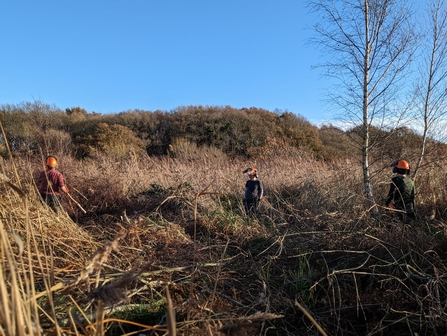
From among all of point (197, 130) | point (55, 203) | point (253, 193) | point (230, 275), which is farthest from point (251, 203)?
point (197, 130)

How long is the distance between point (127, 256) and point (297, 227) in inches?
94.5

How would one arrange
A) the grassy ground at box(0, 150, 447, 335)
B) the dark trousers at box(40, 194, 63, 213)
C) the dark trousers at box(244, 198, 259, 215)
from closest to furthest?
the grassy ground at box(0, 150, 447, 335), the dark trousers at box(40, 194, 63, 213), the dark trousers at box(244, 198, 259, 215)

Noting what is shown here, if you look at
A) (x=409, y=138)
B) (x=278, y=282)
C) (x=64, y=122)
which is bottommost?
(x=278, y=282)

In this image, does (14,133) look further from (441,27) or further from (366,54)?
(441,27)

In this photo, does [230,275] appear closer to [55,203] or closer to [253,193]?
[55,203]

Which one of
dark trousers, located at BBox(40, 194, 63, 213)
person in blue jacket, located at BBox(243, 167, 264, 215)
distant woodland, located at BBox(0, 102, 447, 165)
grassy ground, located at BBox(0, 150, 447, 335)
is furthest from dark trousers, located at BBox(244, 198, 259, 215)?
distant woodland, located at BBox(0, 102, 447, 165)

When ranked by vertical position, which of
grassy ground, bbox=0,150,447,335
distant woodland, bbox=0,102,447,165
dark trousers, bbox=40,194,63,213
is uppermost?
distant woodland, bbox=0,102,447,165

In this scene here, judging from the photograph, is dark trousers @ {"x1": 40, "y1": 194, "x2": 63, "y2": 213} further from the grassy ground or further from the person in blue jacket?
the person in blue jacket

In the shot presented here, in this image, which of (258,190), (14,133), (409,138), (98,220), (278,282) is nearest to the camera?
(278,282)

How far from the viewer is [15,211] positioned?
10.8 feet

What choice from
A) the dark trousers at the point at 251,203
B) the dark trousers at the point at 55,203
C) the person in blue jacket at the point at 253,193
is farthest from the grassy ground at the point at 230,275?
the person in blue jacket at the point at 253,193

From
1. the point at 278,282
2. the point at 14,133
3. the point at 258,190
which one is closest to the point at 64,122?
the point at 14,133

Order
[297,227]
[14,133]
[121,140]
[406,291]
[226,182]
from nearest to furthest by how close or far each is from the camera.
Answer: [406,291], [297,227], [226,182], [14,133], [121,140]

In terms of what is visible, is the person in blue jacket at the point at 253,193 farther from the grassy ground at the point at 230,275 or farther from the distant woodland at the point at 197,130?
the distant woodland at the point at 197,130
